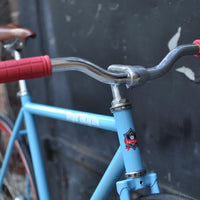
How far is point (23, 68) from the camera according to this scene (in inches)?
27.9

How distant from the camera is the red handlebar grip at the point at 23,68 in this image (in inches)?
27.6

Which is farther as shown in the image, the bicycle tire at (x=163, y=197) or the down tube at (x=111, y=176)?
the down tube at (x=111, y=176)

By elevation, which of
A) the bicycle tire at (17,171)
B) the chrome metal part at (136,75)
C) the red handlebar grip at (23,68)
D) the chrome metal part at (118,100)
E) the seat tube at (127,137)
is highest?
the red handlebar grip at (23,68)

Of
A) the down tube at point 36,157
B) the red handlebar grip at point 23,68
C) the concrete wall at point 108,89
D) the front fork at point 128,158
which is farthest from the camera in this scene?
the down tube at point 36,157

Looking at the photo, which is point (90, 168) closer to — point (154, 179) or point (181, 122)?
point (181, 122)

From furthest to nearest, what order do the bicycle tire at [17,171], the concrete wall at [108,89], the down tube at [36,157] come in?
the bicycle tire at [17,171] < the down tube at [36,157] < the concrete wall at [108,89]

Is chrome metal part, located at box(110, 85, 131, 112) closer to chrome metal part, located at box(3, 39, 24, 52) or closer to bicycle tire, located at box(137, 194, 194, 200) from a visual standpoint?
bicycle tire, located at box(137, 194, 194, 200)

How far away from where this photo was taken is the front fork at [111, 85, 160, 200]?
80 centimetres

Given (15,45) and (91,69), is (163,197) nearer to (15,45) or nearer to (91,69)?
(91,69)

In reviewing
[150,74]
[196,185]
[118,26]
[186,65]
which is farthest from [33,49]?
[150,74]

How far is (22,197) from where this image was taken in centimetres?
174

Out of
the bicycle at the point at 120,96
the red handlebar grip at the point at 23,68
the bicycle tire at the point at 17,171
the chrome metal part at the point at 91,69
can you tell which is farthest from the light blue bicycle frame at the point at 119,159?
the bicycle tire at the point at 17,171

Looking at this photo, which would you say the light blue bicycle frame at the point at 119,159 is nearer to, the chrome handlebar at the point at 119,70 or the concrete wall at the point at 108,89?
the chrome handlebar at the point at 119,70

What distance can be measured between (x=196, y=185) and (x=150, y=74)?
2.16 ft
